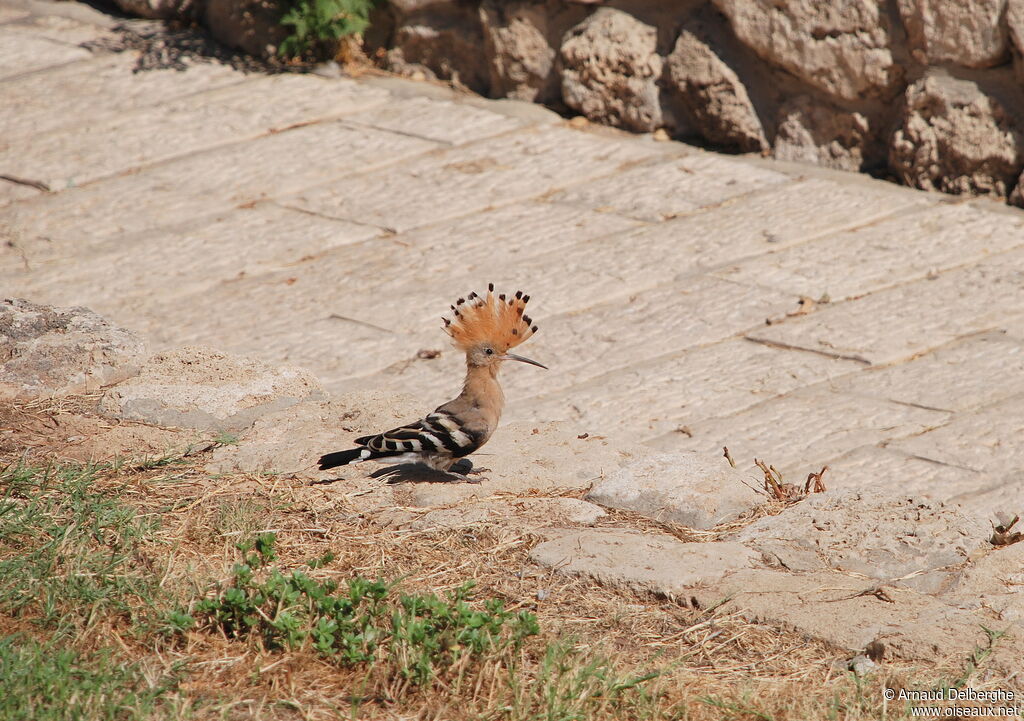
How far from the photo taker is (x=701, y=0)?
7938mm

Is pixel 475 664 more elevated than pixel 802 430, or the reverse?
pixel 475 664

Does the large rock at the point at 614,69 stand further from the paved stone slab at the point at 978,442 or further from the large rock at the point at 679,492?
the large rock at the point at 679,492

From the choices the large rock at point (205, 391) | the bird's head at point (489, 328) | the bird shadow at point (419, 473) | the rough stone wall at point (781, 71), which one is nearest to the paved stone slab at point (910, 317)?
the rough stone wall at point (781, 71)

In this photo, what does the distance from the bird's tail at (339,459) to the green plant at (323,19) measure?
5.62 m

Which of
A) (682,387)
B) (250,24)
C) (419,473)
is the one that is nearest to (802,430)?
(682,387)

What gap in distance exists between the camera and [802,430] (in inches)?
188

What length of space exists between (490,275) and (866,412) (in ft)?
6.96

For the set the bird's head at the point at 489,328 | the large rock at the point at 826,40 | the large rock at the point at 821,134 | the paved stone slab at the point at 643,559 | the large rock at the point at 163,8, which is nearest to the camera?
the paved stone slab at the point at 643,559

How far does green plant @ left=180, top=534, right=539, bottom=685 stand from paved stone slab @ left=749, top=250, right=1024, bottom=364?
2.93 meters

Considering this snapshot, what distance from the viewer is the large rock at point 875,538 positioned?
3.36m

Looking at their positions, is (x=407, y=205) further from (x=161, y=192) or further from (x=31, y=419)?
(x=31, y=419)

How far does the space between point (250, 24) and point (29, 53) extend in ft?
5.61

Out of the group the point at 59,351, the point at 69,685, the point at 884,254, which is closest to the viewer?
the point at 69,685

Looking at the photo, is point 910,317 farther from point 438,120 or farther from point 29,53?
point 29,53
